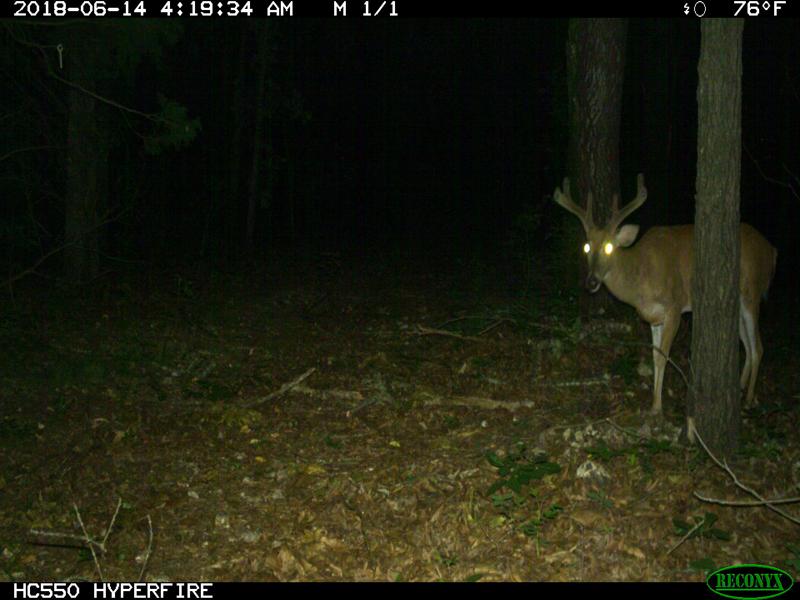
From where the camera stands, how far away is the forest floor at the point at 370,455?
5.02 meters

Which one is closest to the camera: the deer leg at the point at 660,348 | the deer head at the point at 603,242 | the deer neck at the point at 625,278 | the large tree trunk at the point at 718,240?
the large tree trunk at the point at 718,240

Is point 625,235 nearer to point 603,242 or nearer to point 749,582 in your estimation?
point 603,242

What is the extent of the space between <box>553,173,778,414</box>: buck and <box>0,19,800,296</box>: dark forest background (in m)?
1.36

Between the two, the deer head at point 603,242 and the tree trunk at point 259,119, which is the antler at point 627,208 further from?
the tree trunk at point 259,119

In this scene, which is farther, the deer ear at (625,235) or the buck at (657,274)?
the deer ear at (625,235)

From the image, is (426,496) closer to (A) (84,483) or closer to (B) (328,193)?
(A) (84,483)

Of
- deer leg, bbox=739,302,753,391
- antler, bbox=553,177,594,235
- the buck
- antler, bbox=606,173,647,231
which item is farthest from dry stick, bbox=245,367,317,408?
deer leg, bbox=739,302,753,391

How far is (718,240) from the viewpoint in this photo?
596 cm

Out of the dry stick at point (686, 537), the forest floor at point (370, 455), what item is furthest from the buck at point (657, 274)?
the dry stick at point (686, 537)

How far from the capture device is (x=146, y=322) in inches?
443

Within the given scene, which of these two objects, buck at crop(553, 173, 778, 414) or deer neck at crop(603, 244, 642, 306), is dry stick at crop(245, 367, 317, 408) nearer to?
buck at crop(553, 173, 778, 414)

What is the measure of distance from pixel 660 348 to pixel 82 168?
9.68m

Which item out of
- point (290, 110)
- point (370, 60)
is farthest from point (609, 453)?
point (370, 60)

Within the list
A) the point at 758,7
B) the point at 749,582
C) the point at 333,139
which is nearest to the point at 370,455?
the point at 749,582
